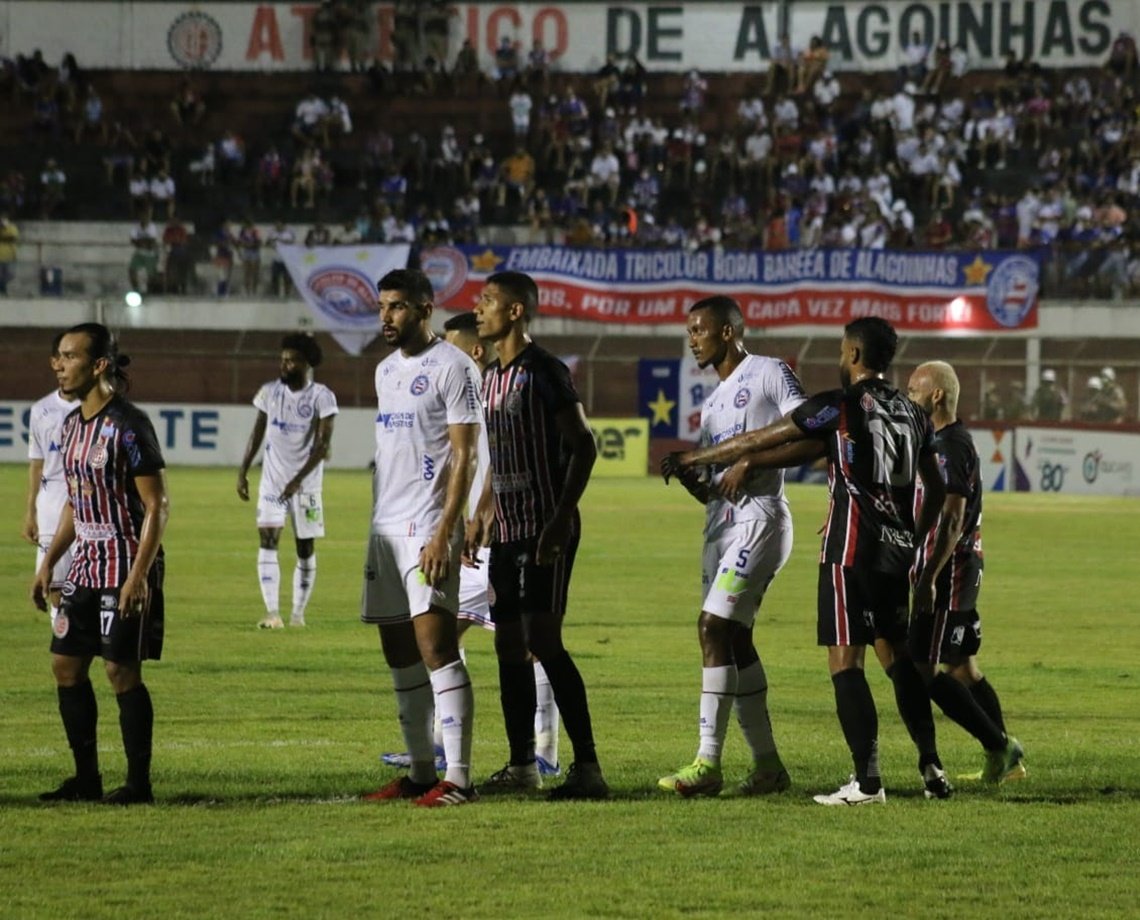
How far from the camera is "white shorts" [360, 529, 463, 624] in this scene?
8242 millimetres

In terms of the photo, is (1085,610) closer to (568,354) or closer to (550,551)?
(550,551)

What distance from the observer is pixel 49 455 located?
512 inches

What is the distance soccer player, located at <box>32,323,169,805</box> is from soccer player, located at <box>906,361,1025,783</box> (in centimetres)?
333

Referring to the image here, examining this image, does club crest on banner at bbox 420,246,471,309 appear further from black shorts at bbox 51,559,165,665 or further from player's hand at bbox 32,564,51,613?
black shorts at bbox 51,559,165,665

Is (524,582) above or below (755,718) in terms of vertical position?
above

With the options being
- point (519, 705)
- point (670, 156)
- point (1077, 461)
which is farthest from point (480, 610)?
point (670, 156)

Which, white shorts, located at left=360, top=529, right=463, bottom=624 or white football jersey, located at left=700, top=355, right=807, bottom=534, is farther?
white football jersey, located at left=700, top=355, right=807, bottom=534

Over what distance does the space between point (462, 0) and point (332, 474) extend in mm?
21242

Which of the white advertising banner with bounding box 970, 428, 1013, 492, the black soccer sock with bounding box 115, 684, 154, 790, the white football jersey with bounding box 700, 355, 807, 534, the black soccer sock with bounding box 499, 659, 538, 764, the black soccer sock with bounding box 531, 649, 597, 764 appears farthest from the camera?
the white advertising banner with bounding box 970, 428, 1013, 492

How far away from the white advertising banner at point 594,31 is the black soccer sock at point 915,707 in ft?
158

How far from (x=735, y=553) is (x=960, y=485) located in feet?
3.96

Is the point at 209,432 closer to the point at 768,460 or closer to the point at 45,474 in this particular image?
the point at 45,474

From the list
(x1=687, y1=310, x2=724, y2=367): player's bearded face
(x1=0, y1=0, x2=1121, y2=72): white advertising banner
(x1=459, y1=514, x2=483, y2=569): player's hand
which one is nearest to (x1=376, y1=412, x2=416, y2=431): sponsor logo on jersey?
(x1=459, y1=514, x2=483, y2=569): player's hand

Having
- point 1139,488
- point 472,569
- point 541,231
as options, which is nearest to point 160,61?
point 541,231
